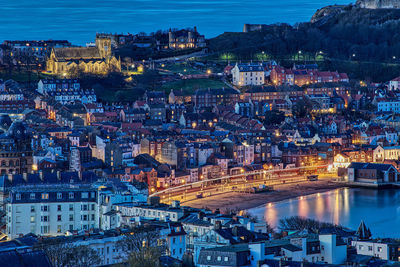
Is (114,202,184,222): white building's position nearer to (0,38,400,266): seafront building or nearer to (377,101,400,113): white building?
(0,38,400,266): seafront building

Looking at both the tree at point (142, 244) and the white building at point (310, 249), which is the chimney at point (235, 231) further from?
the tree at point (142, 244)

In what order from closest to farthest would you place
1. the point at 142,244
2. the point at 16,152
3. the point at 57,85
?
the point at 142,244
the point at 16,152
the point at 57,85

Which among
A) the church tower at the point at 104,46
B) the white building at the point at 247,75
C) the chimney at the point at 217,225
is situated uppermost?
the church tower at the point at 104,46

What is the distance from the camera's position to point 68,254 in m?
17.1

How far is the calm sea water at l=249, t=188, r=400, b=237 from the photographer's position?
2920 cm

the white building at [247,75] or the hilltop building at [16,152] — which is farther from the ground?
the white building at [247,75]

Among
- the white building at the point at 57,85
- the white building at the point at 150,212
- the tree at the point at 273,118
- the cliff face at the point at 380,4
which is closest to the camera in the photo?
the white building at the point at 150,212

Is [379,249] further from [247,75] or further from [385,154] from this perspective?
[247,75]

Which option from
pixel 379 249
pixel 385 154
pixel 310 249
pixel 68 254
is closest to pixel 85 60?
pixel 385 154

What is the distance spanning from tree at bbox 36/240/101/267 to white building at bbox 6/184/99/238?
236 inches

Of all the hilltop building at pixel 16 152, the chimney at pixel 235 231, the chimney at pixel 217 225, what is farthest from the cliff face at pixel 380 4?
the chimney at pixel 235 231

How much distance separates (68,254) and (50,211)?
281 inches

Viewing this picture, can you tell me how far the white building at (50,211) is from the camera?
2375 centimetres

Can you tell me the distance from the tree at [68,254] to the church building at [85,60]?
121 feet
